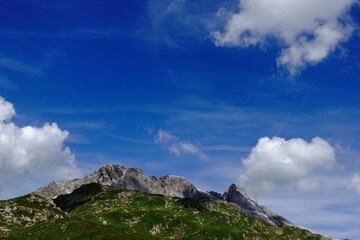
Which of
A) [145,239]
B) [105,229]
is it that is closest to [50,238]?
[105,229]

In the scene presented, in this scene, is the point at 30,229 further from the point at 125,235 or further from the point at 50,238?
the point at 125,235

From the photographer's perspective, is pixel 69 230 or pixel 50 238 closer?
pixel 50 238

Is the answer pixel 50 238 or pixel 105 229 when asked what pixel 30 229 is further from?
pixel 105 229

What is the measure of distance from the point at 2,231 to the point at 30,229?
16.4 meters

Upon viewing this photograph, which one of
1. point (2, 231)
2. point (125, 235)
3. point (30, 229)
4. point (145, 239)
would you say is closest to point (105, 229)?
point (125, 235)

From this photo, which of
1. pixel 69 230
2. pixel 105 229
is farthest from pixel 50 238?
pixel 105 229

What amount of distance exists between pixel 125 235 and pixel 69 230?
30266mm

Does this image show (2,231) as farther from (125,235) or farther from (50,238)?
(125,235)

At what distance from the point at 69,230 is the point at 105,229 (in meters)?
20.0

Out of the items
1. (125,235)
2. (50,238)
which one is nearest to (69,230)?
(50,238)

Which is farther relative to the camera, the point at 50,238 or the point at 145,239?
the point at 145,239

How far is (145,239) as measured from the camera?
19200cm

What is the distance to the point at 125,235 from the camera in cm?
19788

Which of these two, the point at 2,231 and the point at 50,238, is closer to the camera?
the point at 50,238
